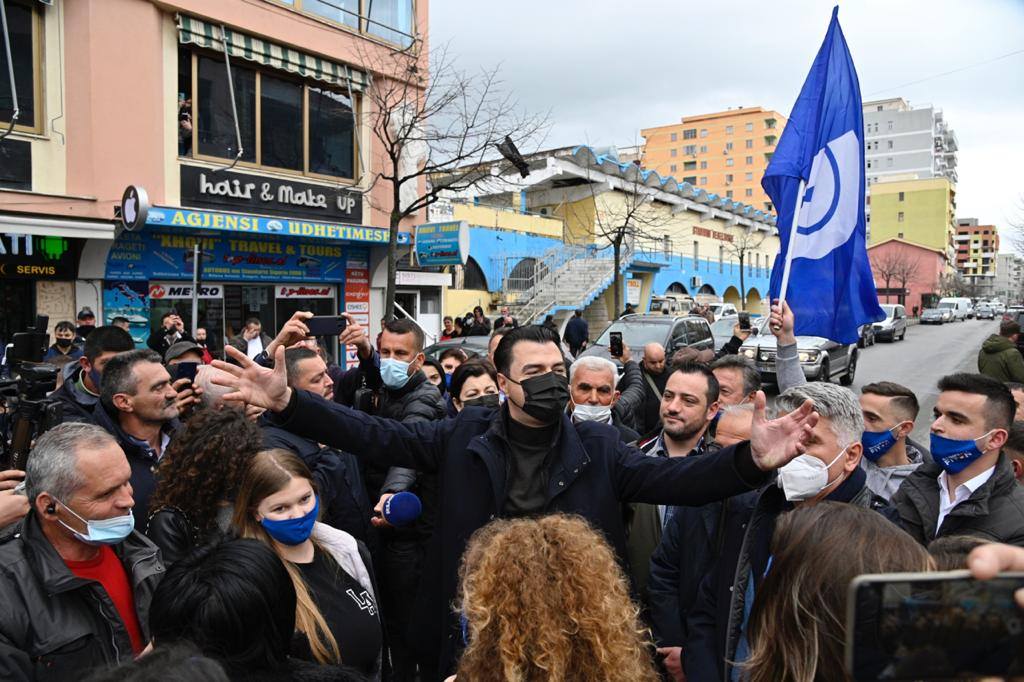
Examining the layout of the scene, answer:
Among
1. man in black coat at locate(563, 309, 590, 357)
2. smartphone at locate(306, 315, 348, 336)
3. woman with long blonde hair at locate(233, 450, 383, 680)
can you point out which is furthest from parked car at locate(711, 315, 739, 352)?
woman with long blonde hair at locate(233, 450, 383, 680)

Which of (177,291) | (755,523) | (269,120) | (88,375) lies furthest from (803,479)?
(269,120)

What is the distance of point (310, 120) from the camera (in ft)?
50.1

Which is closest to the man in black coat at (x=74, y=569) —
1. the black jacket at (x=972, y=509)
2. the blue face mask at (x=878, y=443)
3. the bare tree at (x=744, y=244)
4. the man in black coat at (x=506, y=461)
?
the man in black coat at (x=506, y=461)

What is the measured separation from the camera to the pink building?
70431mm

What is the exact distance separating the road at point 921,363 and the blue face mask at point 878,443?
736 centimetres

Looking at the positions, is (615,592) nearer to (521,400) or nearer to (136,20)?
(521,400)

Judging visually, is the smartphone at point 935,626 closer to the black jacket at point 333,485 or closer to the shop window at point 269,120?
the black jacket at point 333,485

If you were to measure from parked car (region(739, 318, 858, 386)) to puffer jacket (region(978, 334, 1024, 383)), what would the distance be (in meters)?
6.70

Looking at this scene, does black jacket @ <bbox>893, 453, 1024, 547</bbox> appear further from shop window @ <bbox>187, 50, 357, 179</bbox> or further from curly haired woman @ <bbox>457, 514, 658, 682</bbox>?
shop window @ <bbox>187, 50, 357, 179</bbox>

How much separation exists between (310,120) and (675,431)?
542 inches

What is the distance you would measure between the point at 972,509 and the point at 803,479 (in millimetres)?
810

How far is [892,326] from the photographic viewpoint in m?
31.9

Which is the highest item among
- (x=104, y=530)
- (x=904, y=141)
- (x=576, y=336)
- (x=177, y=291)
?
(x=904, y=141)

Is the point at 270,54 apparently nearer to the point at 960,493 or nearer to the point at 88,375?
the point at 88,375
